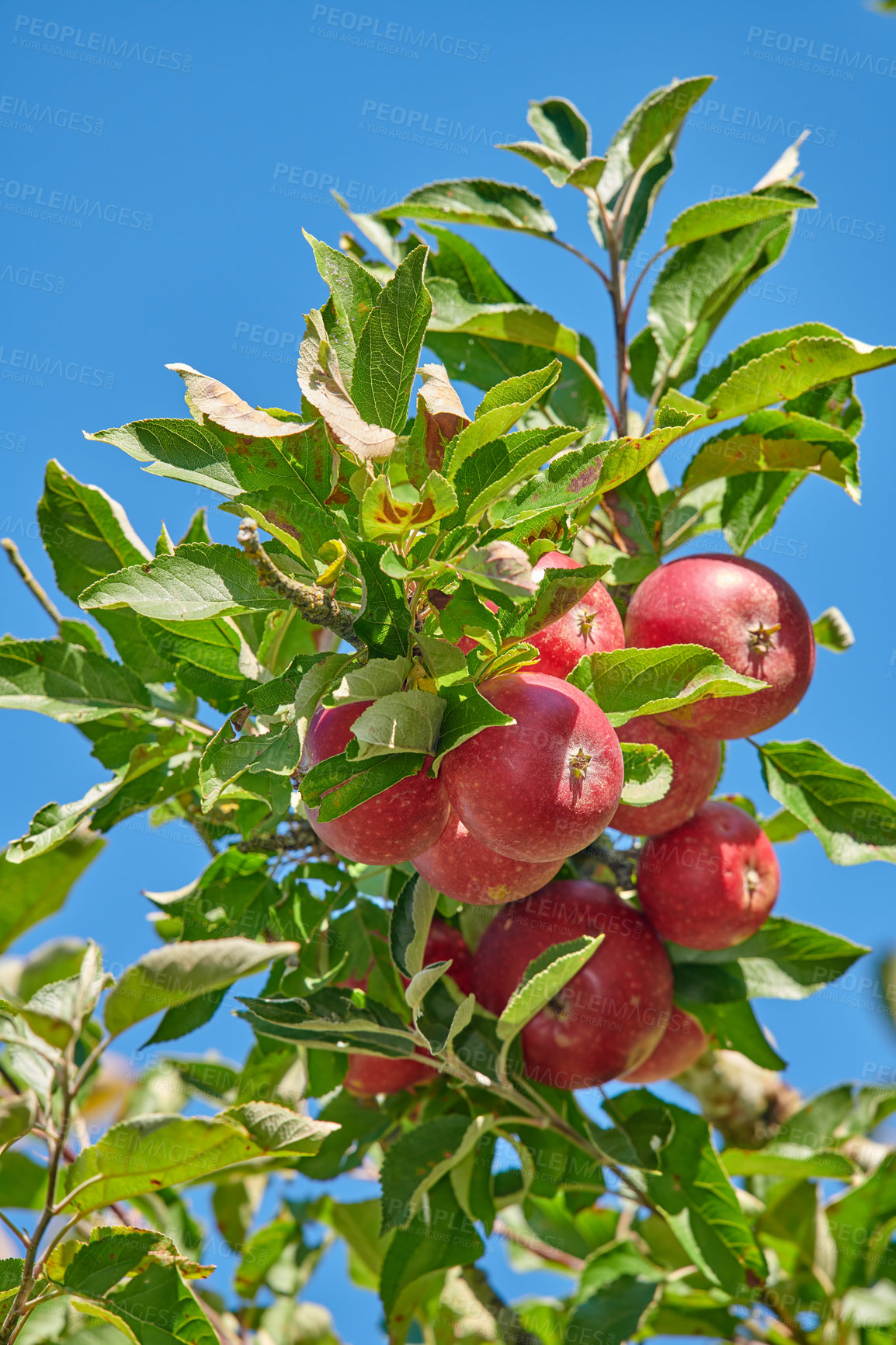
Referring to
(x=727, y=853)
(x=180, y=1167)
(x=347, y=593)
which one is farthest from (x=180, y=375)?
(x=727, y=853)

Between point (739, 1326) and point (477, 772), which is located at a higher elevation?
point (477, 772)

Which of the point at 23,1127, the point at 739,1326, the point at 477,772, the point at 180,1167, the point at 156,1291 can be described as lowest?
the point at 739,1326

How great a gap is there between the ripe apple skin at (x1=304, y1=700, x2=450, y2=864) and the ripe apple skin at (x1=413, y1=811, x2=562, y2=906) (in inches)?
3.3

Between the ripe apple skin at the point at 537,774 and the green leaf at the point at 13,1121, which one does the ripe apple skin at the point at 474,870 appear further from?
the green leaf at the point at 13,1121

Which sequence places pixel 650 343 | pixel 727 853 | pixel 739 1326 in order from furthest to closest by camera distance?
1. pixel 739 1326
2. pixel 650 343
3. pixel 727 853

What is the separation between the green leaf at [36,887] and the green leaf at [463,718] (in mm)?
1159

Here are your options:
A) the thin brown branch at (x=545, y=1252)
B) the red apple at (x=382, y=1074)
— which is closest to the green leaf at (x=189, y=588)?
the red apple at (x=382, y=1074)

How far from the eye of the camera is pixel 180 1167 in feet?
4.91

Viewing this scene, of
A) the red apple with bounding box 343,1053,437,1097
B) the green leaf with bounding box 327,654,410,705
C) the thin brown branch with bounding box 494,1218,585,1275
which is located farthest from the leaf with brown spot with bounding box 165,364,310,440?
the thin brown branch with bounding box 494,1218,585,1275

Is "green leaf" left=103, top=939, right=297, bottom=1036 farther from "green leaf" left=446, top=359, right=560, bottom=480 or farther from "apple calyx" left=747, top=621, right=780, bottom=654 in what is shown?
"apple calyx" left=747, top=621, right=780, bottom=654

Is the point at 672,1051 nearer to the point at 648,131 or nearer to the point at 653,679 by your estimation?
the point at 653,679

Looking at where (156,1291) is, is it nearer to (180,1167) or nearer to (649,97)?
(180,1167)

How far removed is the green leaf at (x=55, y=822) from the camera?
1572mm

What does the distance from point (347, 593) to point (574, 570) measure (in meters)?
0.31
